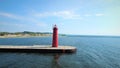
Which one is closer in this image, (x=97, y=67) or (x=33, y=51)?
(x=97, y=67)

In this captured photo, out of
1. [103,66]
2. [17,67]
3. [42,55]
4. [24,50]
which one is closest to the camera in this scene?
[17,67]

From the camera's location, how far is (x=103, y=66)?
1736 centimetres

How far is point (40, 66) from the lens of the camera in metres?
16.4

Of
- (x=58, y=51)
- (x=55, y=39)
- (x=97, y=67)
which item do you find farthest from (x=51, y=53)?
(x=97, y=67)

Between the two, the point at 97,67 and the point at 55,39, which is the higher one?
the point at 55,39

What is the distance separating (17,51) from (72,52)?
8.41 meters

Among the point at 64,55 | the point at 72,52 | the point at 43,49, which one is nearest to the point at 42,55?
the point at 43,49

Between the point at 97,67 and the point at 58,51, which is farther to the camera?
the point at 58,51

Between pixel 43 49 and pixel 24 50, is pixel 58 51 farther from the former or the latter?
pixel 24 50

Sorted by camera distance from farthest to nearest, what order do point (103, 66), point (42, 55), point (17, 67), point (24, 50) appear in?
point (24, 50) → point (42, 55) → point (103, 66) → point (17, 67)

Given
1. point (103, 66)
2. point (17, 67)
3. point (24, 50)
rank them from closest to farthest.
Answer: point (17, 67) < point (103, 66) < point (24, 50)

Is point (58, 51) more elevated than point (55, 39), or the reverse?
point (55, 39)

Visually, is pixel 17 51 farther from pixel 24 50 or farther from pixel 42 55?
pixel 42 55

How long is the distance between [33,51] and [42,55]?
193 centimetres
